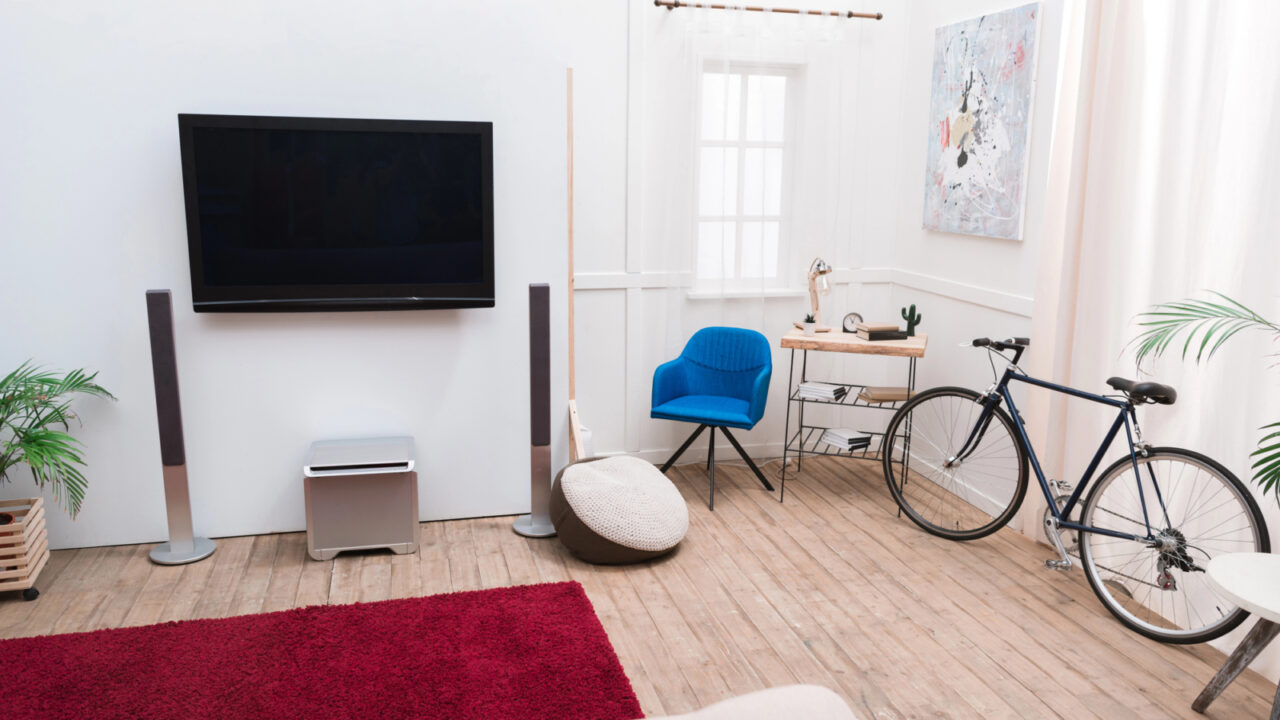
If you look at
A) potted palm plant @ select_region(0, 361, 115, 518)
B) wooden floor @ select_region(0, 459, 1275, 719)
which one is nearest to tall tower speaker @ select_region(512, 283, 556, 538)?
wooden floor @ select_region(0, 459, 1275, 719)

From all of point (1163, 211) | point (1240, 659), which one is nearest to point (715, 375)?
point (1163, 211)

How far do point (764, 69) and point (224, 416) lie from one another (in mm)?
2950

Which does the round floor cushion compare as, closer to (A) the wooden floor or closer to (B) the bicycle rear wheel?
(A) the wooden floor

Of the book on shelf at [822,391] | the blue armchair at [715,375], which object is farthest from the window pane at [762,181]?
the book on shelf at [822,391]

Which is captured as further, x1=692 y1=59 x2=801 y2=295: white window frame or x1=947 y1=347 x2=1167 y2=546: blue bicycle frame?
x1=692 y1=59 x2=801 y2=295: white window frame

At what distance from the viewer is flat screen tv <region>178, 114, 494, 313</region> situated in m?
3.47

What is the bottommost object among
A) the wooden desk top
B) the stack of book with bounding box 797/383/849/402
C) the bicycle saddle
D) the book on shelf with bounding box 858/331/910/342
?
the stack of book with bounding box 797/383/849/402

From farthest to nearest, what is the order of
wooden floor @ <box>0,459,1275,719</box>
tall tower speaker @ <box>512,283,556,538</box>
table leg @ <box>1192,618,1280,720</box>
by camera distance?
tall tower speaker @ <box>512,283,556,538</box> → wooden floor @ <box>0,459,1275,719</box> → table leg @ <box>1192,618,1280,720</box>

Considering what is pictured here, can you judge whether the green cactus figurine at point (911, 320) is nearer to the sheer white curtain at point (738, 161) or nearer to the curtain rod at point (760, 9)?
the sheer white curtain at point (738, 161)

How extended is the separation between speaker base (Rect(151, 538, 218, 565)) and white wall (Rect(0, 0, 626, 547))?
0.35 feet

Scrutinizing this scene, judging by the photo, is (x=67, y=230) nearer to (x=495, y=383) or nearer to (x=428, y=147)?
(x=428, y=147)

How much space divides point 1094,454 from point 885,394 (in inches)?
45.0

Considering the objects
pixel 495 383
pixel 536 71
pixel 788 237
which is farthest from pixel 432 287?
pixel 788 237

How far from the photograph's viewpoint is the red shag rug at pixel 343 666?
104 inches
